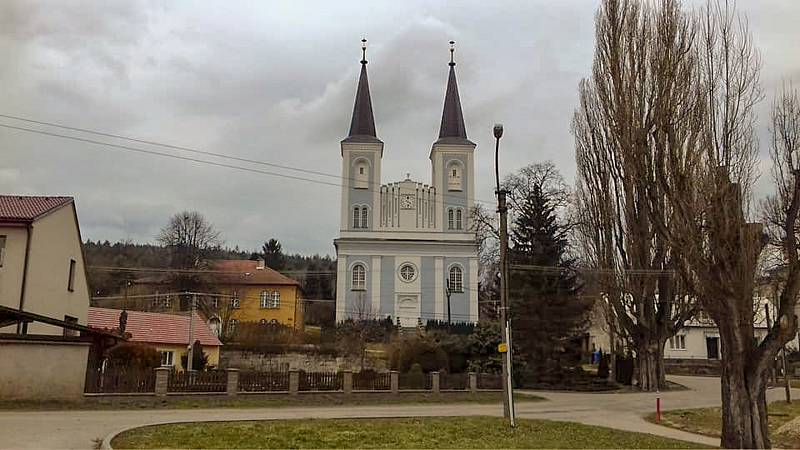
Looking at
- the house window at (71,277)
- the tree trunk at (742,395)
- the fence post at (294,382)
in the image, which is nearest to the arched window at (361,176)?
the house window at (71,277)

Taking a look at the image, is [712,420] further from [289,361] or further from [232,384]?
[289,361]

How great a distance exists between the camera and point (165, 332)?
3500 cm

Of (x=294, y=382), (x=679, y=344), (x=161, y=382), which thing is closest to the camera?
(x=161, y=382)

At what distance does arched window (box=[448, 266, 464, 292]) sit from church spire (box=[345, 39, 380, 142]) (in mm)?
13993

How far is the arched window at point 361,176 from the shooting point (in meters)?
63.2

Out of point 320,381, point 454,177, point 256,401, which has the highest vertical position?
point 454,177

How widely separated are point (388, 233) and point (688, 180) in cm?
4881

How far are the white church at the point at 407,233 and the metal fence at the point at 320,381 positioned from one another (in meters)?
32.0

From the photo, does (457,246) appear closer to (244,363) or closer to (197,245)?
(197,245)

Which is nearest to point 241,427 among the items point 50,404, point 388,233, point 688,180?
point 50,404

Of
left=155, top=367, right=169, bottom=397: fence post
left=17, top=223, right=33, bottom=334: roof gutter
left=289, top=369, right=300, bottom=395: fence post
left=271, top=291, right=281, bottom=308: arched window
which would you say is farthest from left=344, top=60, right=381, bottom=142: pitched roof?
left=155, top=367, right=169, bottom=397: fence post

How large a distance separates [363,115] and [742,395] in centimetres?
5397

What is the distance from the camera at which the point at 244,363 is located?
37.7 metres

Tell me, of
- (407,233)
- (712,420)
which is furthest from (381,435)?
(407,233)
